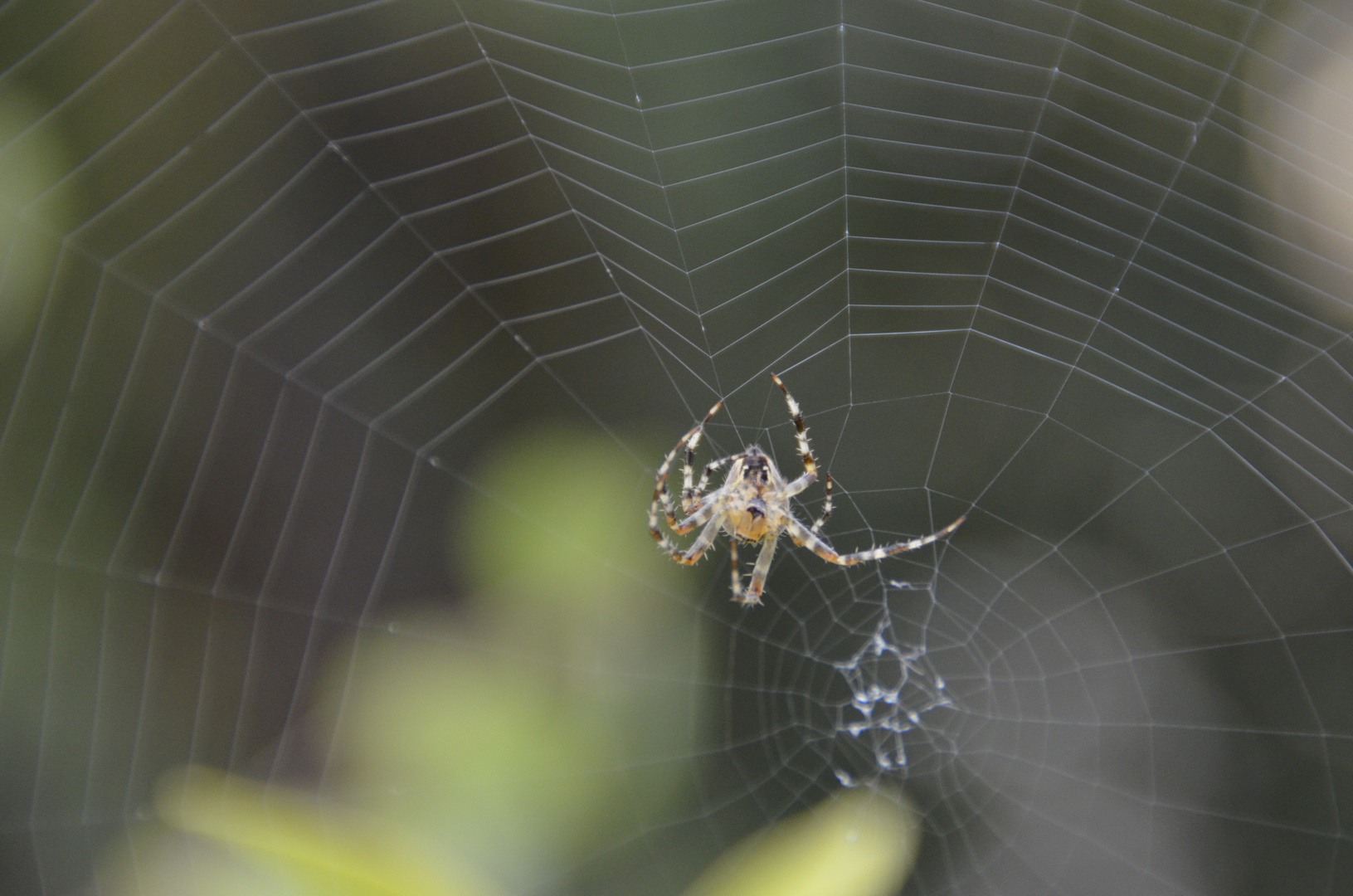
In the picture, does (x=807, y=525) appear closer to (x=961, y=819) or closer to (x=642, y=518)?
(x=642, y=518)

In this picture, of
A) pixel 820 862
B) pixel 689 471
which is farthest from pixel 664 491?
pixel 820 862

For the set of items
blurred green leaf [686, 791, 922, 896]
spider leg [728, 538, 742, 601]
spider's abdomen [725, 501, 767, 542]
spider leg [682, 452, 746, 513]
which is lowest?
blurred green leaf [686, 791, 922, 896]

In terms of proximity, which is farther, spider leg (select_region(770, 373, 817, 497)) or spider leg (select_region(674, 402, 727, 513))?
spider leg (select_region(674, 402, 727, 513))

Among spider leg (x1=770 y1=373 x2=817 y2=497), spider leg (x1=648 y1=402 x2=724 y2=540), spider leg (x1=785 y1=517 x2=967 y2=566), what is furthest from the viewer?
spider leg (x1=785 y1=517 x2=967 y2=566)

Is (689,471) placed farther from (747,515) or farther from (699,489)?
(747,515)

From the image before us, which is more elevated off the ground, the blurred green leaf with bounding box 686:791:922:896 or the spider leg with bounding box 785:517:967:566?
the spider leg with bounding box 785:517:967:566

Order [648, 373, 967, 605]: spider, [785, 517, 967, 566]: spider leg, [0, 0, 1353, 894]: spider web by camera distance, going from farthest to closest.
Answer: [785, 517, 967, 566]: spider leg, [648, 373, 967, 605]: spider, [0, 0, 1353, 894]: spider web

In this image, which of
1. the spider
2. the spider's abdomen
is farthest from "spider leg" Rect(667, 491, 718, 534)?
the spider's abdomen

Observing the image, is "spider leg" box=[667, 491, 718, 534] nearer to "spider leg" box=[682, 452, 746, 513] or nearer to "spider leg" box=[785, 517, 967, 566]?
"spider leg" box=[682, 452, 746, 513]
